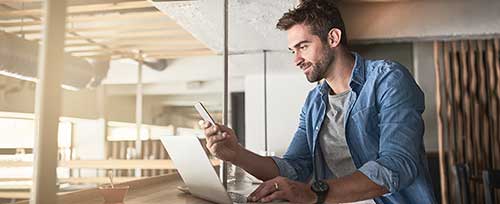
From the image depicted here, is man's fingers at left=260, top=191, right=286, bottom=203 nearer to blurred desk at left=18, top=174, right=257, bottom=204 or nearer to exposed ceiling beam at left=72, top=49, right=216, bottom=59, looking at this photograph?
blurred desk at left=18, top=174, right=257, bottom=204

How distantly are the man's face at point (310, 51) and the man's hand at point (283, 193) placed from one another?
0.64 meters

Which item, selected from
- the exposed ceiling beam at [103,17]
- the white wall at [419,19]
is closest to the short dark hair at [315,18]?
the white wall at [419,19]

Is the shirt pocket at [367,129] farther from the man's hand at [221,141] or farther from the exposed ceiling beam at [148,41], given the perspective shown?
the exposed ceiling beam at [148,41]

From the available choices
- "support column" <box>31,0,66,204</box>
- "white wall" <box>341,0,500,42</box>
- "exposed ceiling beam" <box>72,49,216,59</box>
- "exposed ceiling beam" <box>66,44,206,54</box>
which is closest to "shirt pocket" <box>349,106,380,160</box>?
"support column" <box>31,0,66,204</box>

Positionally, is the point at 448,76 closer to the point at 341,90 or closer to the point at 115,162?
the point at 341,90

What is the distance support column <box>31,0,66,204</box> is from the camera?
60 centimetres

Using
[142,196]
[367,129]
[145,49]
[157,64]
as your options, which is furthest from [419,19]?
[157,64]

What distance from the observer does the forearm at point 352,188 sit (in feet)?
4.35

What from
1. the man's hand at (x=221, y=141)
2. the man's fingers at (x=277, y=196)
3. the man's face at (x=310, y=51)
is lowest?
the man's fingers at (x=277, y=196)

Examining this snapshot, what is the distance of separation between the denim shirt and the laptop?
45 centimetres

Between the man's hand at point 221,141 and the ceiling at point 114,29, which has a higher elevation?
the ceiling at point 114,29

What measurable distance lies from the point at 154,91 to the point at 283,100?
13.8 ft

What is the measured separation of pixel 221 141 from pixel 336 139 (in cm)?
54

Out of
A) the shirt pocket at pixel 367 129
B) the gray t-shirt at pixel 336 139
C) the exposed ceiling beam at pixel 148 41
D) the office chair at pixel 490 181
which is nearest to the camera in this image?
the shirt pocket at pixel 367 129
